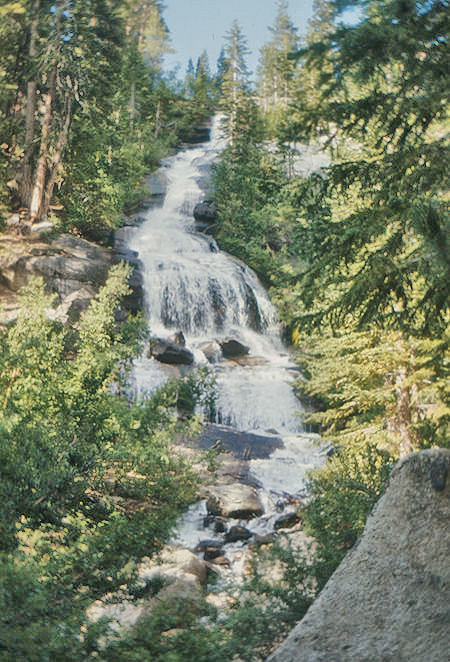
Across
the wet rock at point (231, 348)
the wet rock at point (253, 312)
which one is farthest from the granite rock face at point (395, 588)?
the wet rock at point (253, 312)

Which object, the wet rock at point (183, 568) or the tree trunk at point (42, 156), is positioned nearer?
the wet rock at point (183, 568)

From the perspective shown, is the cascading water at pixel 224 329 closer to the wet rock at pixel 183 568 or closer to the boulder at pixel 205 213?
the boulder at pixel 205 213

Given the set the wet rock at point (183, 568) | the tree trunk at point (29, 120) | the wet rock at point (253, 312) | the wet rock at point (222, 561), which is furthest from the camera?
the wet rock at point (253, 312)

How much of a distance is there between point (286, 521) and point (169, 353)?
10039 mm

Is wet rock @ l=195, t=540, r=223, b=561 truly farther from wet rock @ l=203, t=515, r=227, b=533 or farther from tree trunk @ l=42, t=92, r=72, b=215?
tree trunk @ l=42, t=92, r=72, b=215

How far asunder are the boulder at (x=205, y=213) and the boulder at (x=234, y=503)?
2689 centimetres

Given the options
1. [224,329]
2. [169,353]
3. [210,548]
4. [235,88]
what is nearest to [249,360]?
[224,329]

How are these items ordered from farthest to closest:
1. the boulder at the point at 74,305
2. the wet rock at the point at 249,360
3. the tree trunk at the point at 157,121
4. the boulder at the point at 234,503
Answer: the tree trunk at the point at 157,121, the wet rock at the point at 249,360, the boulder at the point at 74,305, the boulder at the point at 234,503

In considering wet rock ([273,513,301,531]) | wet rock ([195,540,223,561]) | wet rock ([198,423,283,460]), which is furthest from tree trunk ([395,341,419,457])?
wet rock ([198,423,283,460])

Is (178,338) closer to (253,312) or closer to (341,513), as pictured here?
(253,312)

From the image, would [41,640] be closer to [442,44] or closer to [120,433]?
[120,433]

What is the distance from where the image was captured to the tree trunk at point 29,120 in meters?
18.2

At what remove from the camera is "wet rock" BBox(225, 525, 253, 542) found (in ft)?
39.3

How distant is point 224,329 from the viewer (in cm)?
2669
